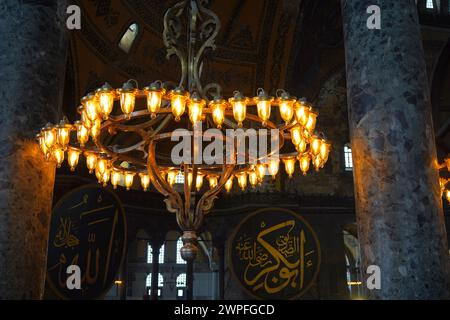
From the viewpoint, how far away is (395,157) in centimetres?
280

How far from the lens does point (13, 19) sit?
3.79m

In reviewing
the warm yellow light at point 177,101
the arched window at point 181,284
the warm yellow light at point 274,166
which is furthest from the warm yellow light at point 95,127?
the arched window at point 181,284

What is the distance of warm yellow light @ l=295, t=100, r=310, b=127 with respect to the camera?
382 centimetres

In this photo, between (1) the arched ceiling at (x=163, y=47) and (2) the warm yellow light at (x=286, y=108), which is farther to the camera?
(1) the arched ceiling at (x=163, y=47)

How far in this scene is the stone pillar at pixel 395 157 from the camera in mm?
2611

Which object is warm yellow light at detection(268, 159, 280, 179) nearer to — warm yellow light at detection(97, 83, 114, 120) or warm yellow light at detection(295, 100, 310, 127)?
warm yellow light at detection(295, 100, 310, 127)

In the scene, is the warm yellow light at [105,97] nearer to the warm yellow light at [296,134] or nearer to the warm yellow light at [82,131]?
the warm yellow light at [82,131]

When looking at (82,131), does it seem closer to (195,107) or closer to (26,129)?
(26,129)

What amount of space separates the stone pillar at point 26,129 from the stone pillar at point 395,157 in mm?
2276

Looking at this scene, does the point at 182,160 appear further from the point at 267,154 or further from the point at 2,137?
the point at 2,137

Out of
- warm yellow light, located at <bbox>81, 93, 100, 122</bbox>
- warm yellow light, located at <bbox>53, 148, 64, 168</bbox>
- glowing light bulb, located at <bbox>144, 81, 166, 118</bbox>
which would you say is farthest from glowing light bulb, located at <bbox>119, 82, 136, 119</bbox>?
warm yellow light, located at <bbox>53, 148, 64, 168</bbox>

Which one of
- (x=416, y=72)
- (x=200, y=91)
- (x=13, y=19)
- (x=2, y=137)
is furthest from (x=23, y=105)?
(x=416, y=72)

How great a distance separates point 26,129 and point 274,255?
19.9 ft
